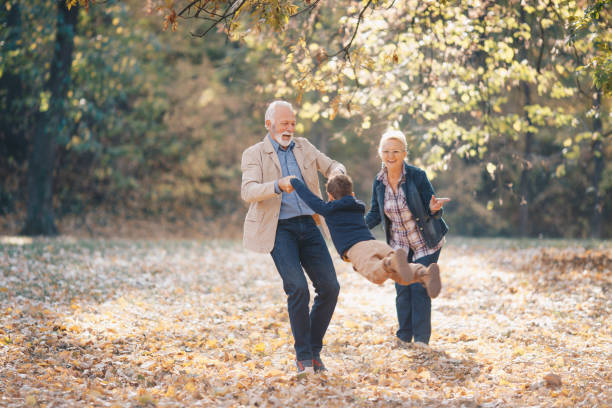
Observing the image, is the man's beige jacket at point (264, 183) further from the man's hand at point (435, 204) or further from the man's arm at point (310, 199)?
the man's hand at point (435, 204)

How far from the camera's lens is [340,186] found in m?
4.66

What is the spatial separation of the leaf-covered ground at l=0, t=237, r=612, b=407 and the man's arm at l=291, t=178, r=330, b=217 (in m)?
1.31

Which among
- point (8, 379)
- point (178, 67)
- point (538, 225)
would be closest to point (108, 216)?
point (178, 67)

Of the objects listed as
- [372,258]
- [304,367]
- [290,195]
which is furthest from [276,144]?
[304,367]

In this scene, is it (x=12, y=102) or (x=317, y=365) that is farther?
(x=12, y=102)

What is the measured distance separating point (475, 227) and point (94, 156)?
15136 mm

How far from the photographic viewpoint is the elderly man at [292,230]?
473cm

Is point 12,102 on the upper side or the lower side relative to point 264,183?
upper

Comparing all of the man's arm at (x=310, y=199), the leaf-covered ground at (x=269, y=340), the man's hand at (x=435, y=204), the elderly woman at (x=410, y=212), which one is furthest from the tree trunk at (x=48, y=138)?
the man's arm at (x=310, y=199)

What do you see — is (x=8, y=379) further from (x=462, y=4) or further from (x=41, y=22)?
(x=41, y=22)

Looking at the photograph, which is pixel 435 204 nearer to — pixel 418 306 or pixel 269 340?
pixel 418 306

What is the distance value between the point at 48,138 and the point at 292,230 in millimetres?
13707

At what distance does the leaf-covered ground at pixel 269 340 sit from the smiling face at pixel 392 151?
6.01 ft

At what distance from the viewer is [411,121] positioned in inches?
480
